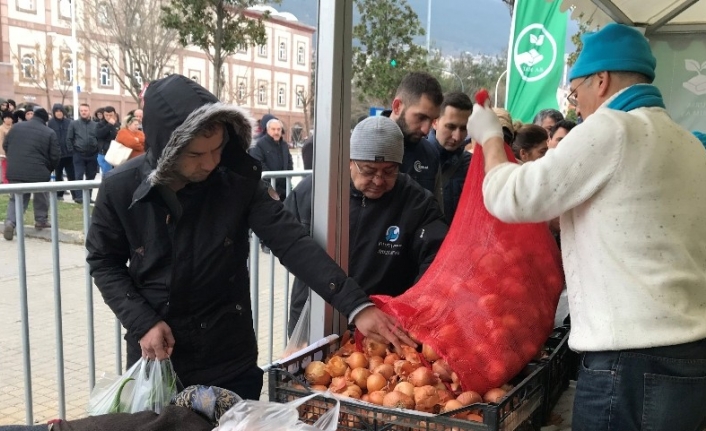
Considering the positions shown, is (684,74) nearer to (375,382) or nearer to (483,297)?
(483,297)

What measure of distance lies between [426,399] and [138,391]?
30.1 inches

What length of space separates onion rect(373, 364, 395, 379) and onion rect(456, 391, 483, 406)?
0.20 metres

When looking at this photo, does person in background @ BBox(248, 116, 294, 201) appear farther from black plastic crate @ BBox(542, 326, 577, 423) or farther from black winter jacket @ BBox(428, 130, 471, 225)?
black plastic crate @ BBox(542, 326, 577, 423)

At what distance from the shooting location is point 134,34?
20031 millimetres

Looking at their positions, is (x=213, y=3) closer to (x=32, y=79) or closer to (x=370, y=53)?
(x=370, y=53)

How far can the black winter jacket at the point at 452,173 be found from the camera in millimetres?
3699

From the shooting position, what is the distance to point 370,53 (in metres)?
5.31

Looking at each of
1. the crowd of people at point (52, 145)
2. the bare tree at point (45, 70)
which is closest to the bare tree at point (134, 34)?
the crowd of people at point (52, 145)

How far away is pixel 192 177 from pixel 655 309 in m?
1.31

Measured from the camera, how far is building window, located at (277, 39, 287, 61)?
1107 inches

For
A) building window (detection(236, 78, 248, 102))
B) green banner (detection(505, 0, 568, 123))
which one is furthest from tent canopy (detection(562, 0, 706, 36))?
building window (detection(236, 78, 248, 102))

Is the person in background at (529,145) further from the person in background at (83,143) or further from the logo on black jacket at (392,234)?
the person in background at (83,143)

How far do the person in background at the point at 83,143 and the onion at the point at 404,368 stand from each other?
1268 centimetres

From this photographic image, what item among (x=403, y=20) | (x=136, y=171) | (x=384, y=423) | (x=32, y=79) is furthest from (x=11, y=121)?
(x=32, y=79)
